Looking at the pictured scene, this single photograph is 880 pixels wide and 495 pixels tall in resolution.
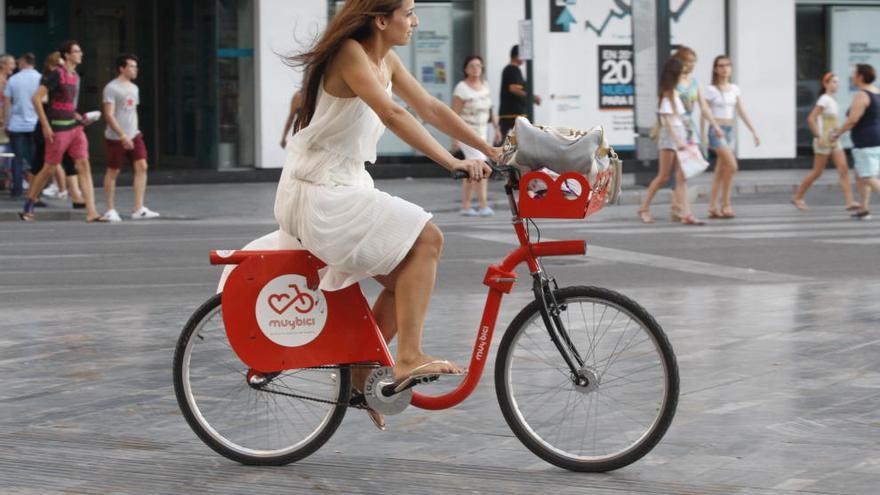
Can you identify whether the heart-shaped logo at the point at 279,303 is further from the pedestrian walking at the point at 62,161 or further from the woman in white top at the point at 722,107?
the pedestrian walking at the point at 62,161

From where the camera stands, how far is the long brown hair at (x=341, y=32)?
205 inches

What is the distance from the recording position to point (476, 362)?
17.8 ft

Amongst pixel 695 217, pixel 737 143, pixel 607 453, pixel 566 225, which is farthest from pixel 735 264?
pixel 737 143

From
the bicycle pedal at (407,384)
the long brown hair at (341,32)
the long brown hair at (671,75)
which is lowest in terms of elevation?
the bicycle pedal at (407,384)

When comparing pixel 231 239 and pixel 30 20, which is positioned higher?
pixel 30 20

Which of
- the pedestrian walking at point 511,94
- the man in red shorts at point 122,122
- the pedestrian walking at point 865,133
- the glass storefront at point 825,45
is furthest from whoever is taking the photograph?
the glass storefront at point 825,45

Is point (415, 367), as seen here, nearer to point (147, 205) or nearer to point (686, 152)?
point (686, 152)

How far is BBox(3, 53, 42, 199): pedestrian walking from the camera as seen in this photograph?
63.9ft

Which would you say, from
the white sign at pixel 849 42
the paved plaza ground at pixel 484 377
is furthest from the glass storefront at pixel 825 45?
the paved plaza ground at pixel 484 377

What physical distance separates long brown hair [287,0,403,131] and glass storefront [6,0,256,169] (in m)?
A: 19.5

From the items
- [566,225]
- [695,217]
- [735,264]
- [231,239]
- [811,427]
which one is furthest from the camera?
[695,217]

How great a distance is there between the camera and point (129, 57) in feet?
55.9

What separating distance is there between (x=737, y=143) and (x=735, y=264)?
48.3 ft

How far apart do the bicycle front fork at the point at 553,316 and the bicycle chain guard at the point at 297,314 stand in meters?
0.55
